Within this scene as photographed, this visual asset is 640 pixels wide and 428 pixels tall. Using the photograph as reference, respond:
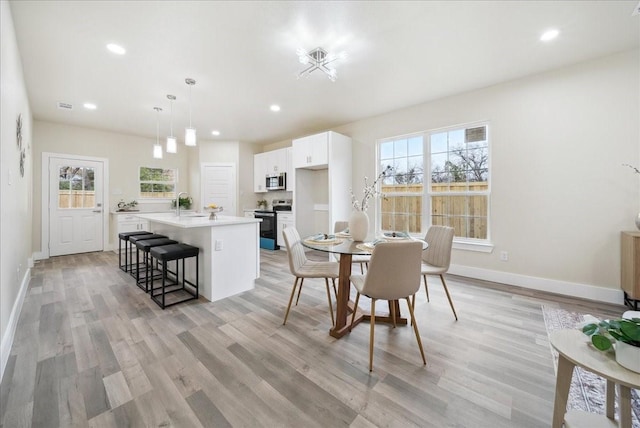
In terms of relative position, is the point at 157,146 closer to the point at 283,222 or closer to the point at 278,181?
the point at 278,181

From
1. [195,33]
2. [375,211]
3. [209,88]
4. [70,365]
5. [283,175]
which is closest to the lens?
[70,365]

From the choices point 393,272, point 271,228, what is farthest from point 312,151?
point 393,272

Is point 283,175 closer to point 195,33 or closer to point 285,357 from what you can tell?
point 195,33

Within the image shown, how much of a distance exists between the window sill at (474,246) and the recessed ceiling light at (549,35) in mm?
2357

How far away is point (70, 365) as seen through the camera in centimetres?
173

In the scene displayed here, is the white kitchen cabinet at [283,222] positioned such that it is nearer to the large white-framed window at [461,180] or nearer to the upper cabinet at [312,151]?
the upper cabinet at [312,151]

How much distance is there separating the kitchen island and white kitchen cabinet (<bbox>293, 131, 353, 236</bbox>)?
5.83ft

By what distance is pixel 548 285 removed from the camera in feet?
10.0

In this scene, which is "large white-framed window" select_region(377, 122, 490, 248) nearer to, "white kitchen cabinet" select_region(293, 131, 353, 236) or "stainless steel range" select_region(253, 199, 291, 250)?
"white kitchen cabinet" select_region(293, 131, 353, 236)

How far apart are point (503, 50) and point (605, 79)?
3.98 feet

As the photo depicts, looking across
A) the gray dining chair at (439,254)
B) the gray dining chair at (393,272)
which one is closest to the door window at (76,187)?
the gray dining chair at (393,272)

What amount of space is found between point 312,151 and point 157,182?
14.0 ft

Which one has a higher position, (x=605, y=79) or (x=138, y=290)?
(x=605, y=79)

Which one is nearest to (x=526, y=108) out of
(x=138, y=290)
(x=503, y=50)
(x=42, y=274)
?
(x=503, y=50)
